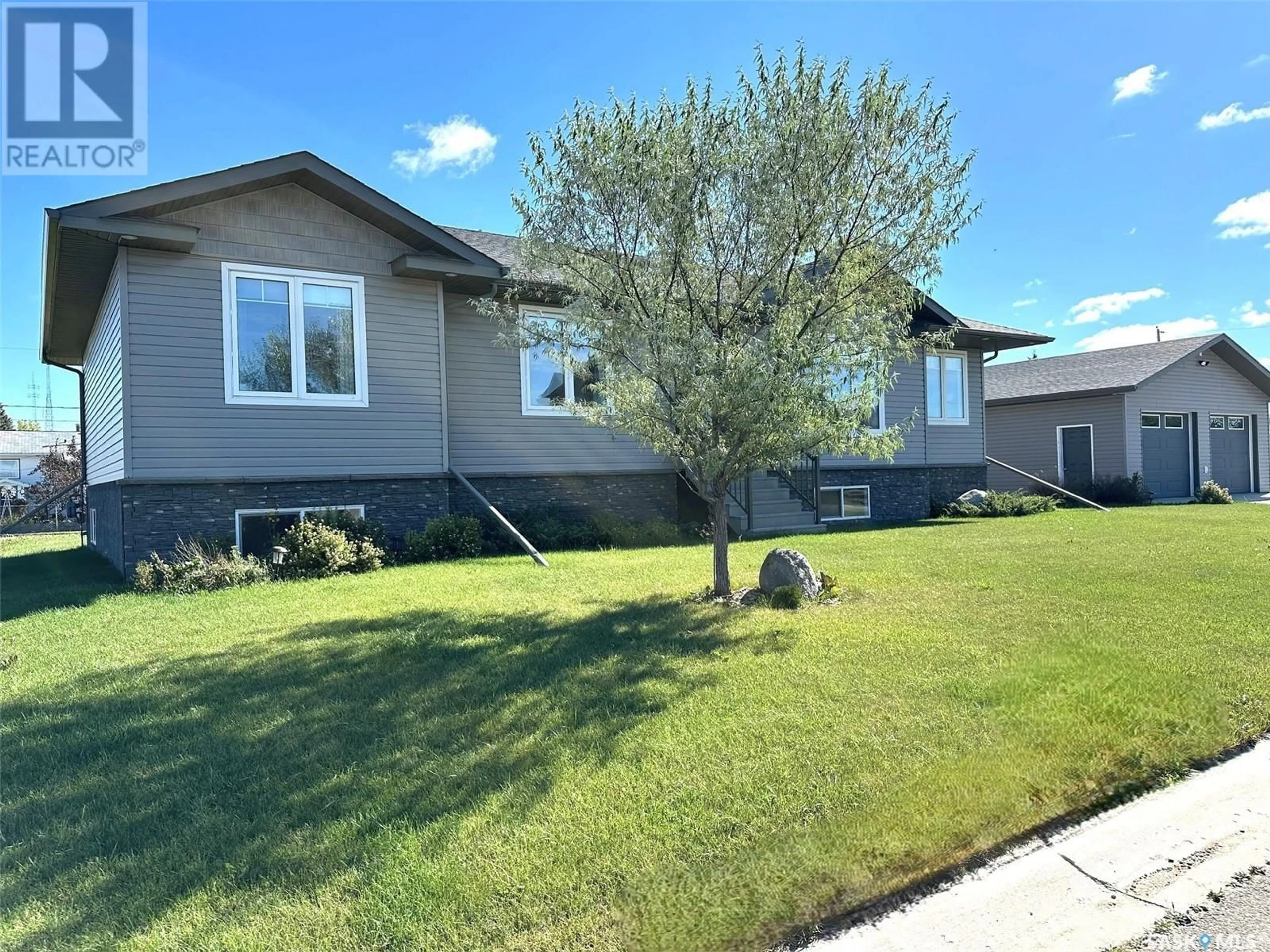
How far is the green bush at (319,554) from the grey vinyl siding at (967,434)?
43.5 ft

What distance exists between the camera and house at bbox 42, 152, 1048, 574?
9.27m

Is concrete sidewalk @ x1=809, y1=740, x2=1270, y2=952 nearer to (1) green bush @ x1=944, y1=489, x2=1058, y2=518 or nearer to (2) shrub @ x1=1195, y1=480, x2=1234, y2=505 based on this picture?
(1) green bush @ x1=944, y1=489, x2=1058, y2=518

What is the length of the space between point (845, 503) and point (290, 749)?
1390cm

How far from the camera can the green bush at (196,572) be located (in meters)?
8.43

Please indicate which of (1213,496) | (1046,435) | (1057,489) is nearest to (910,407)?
(1057,489)

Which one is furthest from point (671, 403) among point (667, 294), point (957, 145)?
point (957, 145)

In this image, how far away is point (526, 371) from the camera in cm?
1251

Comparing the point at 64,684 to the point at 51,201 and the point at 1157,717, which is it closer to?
the point at 1157,717

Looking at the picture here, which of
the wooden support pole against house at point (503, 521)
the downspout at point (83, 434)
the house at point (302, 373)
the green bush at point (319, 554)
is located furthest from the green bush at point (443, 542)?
the downspout at point (83, 434)

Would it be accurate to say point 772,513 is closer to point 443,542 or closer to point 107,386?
point 443,542

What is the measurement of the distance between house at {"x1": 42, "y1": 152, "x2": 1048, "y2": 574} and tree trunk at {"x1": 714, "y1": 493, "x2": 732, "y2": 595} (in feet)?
9.76

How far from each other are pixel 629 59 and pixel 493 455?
6.22m

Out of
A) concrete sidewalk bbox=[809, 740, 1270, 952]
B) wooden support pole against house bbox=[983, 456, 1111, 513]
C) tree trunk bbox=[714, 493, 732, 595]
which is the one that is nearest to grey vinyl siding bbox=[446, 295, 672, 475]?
tree trunk bbox=[714, 493, 732, 595]

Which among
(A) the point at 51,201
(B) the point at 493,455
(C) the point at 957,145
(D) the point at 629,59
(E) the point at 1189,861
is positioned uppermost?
(D) the point at 629,59
